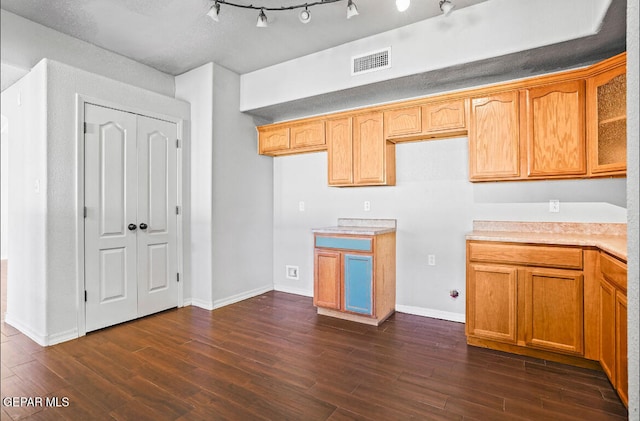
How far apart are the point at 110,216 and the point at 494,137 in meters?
3.48

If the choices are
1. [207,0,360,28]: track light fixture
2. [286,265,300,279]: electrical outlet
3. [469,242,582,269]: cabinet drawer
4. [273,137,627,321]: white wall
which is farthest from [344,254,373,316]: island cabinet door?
[207,0,360,28]: track light fixture

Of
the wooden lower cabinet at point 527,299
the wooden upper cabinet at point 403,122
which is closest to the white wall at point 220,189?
the wooden upper cabinet at point 403,122

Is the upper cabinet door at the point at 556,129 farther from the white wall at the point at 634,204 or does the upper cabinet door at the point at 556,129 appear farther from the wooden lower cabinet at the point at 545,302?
the white wall at the point at 634,204

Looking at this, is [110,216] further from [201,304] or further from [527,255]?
[527,255]

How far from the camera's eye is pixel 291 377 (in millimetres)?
2219

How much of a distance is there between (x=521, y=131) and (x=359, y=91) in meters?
1.50

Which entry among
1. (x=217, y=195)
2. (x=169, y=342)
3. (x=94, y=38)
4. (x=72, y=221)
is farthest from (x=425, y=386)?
(x=94, y=38)

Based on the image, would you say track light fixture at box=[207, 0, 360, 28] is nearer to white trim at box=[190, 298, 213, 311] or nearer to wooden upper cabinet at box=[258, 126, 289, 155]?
wooden upper cabinet at box=[258, 126, 289, 155]

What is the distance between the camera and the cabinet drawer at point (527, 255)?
232 cm

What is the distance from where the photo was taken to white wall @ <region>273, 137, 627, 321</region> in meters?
2.77

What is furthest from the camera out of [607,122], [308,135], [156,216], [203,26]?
[308,135]

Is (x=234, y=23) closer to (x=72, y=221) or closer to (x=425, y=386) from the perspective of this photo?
(x=72, y=221)

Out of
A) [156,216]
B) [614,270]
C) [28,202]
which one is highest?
[28,202]

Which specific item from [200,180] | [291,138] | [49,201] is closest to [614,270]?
[291,138]
